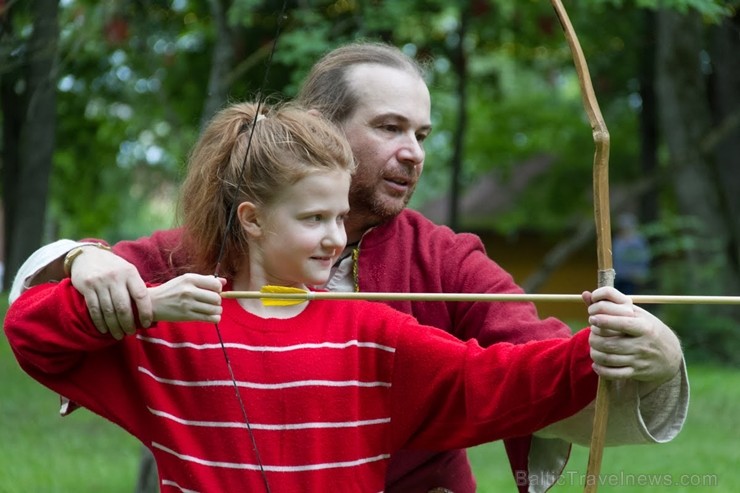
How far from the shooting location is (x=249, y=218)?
9.27 feet

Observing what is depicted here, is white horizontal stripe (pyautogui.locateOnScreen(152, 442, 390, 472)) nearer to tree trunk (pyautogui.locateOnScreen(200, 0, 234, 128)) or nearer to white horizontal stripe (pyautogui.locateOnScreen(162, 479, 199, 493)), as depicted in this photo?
white horizontal stripe (pyautogui.locateOnScreen(162, 479, 199, 493))

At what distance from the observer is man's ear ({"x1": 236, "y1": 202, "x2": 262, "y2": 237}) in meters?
2.81

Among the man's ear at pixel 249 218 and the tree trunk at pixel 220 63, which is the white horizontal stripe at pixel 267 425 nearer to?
the man's ear at pixel 249 218

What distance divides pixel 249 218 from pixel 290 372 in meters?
0.37

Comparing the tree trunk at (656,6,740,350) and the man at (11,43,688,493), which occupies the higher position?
the tree trunk at (656,6,740,350)

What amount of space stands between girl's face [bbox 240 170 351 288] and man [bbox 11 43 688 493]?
0.36 m

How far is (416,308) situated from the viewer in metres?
3.09

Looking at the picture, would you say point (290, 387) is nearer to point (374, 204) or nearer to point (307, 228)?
point (307, 228)

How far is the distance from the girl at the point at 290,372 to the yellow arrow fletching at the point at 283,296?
44mm

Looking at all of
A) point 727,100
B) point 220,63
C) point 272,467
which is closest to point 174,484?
point 272,467

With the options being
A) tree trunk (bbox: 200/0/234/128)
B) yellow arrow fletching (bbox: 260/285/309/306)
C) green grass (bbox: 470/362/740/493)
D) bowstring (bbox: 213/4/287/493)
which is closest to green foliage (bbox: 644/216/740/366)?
green grass (bbox: 470/362/740/493)

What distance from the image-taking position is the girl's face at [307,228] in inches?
106

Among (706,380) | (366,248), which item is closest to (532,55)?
(706,380)

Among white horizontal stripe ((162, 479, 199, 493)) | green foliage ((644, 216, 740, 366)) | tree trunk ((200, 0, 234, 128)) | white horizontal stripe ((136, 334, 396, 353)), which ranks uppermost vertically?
green foliage ((644, 216, 740, 366))
